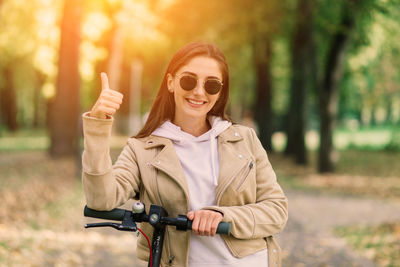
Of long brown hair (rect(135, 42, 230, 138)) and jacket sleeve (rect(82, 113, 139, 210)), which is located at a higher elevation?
long brown hair (rect(135, 42, 230, 138))

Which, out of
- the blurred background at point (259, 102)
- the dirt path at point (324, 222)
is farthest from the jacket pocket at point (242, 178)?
the dirt path at point (324, 222)

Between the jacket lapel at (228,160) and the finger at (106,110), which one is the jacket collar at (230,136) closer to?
the jacket lapel at (228,160)

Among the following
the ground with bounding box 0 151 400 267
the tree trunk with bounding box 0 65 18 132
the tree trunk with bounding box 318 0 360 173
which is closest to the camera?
the ground with bounding box 0 151 400 267

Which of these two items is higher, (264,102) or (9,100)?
(264,102)

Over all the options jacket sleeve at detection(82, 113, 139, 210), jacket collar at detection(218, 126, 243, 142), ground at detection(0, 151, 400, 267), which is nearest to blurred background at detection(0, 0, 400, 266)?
ground at detection(0, 151, 400, 267)

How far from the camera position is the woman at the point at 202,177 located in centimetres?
230

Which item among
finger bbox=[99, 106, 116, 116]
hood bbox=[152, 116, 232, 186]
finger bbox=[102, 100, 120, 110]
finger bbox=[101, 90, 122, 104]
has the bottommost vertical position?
hood bbox=[152, 116, 232, 186]

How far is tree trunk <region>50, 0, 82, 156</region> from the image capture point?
16672mm

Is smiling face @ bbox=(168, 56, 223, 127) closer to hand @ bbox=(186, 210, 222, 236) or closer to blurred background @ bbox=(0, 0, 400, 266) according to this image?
hand @ bbox=(186, 210, 222, 236)

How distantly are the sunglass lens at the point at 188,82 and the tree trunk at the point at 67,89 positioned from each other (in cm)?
1421


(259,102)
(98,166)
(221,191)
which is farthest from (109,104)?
(259,102)

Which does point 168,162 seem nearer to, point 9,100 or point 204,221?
point 204,221

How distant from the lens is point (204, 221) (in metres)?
2.09

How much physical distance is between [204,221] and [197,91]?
1.98 feet
